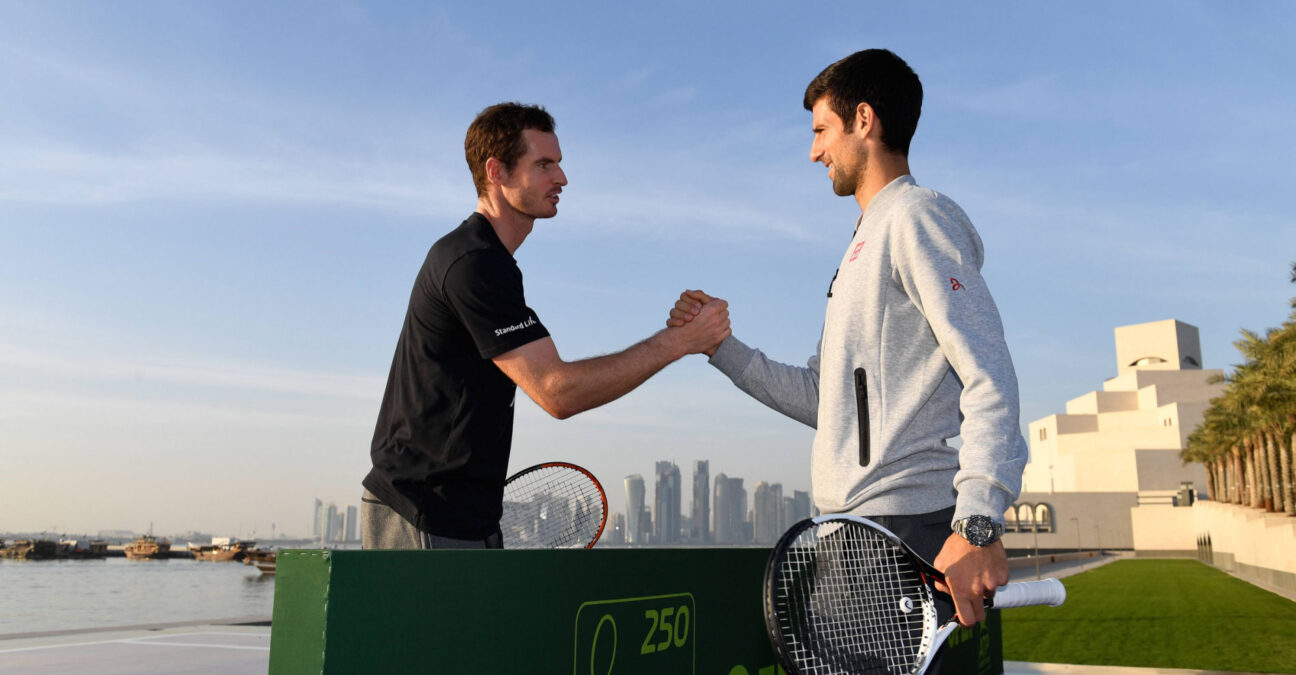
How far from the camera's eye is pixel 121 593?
95.1 metres

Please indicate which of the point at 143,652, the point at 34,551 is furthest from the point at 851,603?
the point at 34,551

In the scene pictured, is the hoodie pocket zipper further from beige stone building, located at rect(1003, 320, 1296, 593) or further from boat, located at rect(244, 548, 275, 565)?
boat, located at rect(244, 548, 275, 565)

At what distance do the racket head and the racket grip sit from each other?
209mm

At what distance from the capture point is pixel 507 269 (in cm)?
332

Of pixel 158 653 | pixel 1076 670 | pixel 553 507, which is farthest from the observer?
pixel 1076 670

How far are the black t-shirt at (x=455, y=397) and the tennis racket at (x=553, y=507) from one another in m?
1.10

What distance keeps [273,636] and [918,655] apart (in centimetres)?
175

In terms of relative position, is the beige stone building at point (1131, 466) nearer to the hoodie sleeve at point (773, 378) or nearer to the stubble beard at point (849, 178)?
the hoodie sleeve at point (773, 378)

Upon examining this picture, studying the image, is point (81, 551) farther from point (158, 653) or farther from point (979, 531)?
point (979, 531)

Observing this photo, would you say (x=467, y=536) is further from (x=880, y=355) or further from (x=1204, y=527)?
(x=1204, y=527)

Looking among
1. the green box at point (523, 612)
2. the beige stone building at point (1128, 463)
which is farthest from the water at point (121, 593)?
the beige stone building at point (1128, 463)

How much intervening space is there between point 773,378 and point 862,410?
100cm

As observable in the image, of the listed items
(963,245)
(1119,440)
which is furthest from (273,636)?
(1119,440)

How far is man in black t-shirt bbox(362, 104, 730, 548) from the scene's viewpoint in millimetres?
3230
